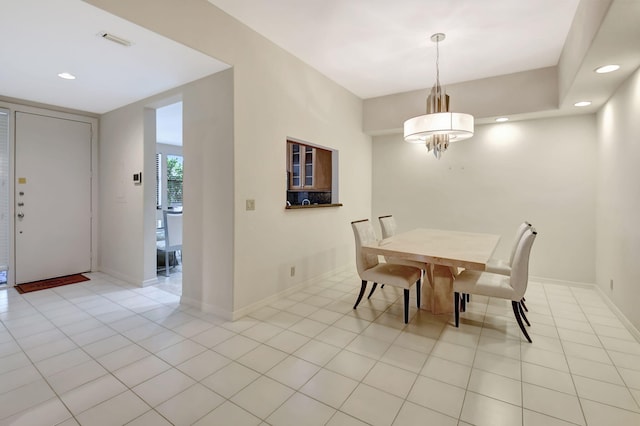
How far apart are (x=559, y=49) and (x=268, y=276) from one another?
4132 mm

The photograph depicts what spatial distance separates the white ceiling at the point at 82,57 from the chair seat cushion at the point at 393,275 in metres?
2.51

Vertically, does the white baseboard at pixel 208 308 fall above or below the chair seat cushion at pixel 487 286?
below

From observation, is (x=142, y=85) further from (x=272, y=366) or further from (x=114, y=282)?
(x=272, y=366)

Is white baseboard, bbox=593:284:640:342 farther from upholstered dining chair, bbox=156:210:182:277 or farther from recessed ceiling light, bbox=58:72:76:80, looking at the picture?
recessed ceiling light, bbox=58:72:76:80

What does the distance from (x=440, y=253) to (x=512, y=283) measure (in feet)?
2.03

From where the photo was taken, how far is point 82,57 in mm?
2684

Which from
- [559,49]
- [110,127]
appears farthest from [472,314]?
[110,127]

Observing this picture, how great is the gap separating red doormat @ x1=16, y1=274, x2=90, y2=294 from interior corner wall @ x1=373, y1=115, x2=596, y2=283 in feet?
16.5

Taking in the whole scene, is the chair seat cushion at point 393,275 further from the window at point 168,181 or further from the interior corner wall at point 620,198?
the window at point 168,181

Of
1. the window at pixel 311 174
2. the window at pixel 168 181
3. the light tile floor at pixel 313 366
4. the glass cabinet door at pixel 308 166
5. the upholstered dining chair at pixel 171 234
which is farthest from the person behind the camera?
the window at pixel 168 181

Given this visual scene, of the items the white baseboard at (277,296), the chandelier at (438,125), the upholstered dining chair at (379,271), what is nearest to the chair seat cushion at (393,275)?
the upholstered dining chair at (379,271)

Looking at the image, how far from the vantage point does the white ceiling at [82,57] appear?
81.7 inches

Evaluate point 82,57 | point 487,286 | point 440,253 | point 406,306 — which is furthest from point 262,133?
point 487,286

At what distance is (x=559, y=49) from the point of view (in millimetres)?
3371
